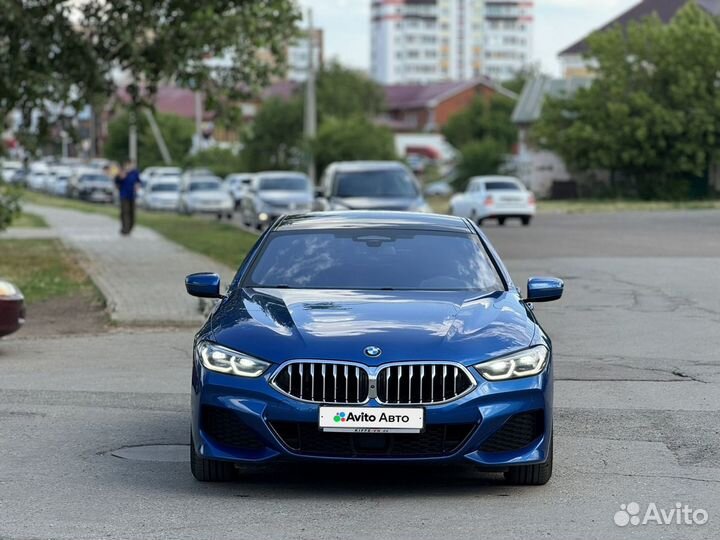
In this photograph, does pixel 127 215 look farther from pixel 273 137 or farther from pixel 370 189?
pixel 273 137

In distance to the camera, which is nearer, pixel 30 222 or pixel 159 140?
pixel 30 222

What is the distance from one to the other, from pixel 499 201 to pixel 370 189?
13853mm

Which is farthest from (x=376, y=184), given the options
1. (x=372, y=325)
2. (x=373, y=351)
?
(x=373, y=351)

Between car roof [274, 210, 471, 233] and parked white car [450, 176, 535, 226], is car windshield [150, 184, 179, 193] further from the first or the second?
car roof [274, 210, 471, 233]

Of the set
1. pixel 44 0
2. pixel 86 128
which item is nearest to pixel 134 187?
pixel 44 0

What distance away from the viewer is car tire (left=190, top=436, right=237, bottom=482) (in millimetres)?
8000

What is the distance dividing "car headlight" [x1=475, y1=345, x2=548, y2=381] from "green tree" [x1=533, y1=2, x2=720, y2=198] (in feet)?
191

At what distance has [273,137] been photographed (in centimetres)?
8738

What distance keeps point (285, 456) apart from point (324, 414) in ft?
1.04

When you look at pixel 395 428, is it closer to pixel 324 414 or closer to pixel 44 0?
pixel 324 414

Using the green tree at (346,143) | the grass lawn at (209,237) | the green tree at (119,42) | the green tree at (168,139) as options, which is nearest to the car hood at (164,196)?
the green tree at (346,143)

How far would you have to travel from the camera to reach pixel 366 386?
7562mm

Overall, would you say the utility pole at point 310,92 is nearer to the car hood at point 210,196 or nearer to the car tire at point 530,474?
the car hood at point 210,196

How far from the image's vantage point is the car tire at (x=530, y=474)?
795cm
